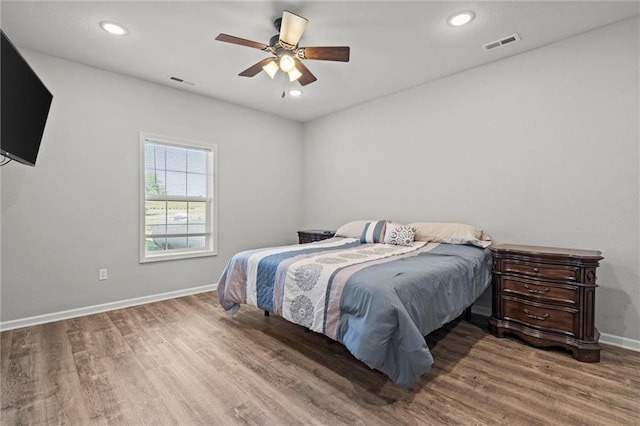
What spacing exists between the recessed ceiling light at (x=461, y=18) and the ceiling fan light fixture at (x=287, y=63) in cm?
137

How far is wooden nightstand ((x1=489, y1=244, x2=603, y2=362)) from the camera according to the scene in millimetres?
2270

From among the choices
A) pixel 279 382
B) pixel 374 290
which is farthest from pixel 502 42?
pixel 279 382

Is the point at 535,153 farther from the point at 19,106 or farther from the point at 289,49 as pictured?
the point at 19,106

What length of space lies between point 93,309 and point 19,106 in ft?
7.33

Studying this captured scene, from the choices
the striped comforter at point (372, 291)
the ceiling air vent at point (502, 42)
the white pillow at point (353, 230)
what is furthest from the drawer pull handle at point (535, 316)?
the ceiling air vent at point (502, 42)

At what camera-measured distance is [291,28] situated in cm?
231

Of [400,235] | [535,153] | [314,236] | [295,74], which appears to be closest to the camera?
[295,74]

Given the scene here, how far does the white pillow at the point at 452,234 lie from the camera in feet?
10.3

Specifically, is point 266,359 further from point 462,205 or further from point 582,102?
point 582,102

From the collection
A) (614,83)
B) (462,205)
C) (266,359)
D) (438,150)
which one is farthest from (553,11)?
(266,359)

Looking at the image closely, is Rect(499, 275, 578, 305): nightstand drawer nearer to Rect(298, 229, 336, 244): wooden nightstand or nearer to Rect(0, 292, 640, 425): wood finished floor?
Rect(0, 292, 640, 425): wood finished floor

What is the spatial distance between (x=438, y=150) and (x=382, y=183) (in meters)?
0.89

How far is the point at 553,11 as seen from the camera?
2420 mm

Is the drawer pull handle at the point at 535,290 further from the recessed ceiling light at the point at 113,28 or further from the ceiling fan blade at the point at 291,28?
the recessed ceiling light at the point at 113,28
